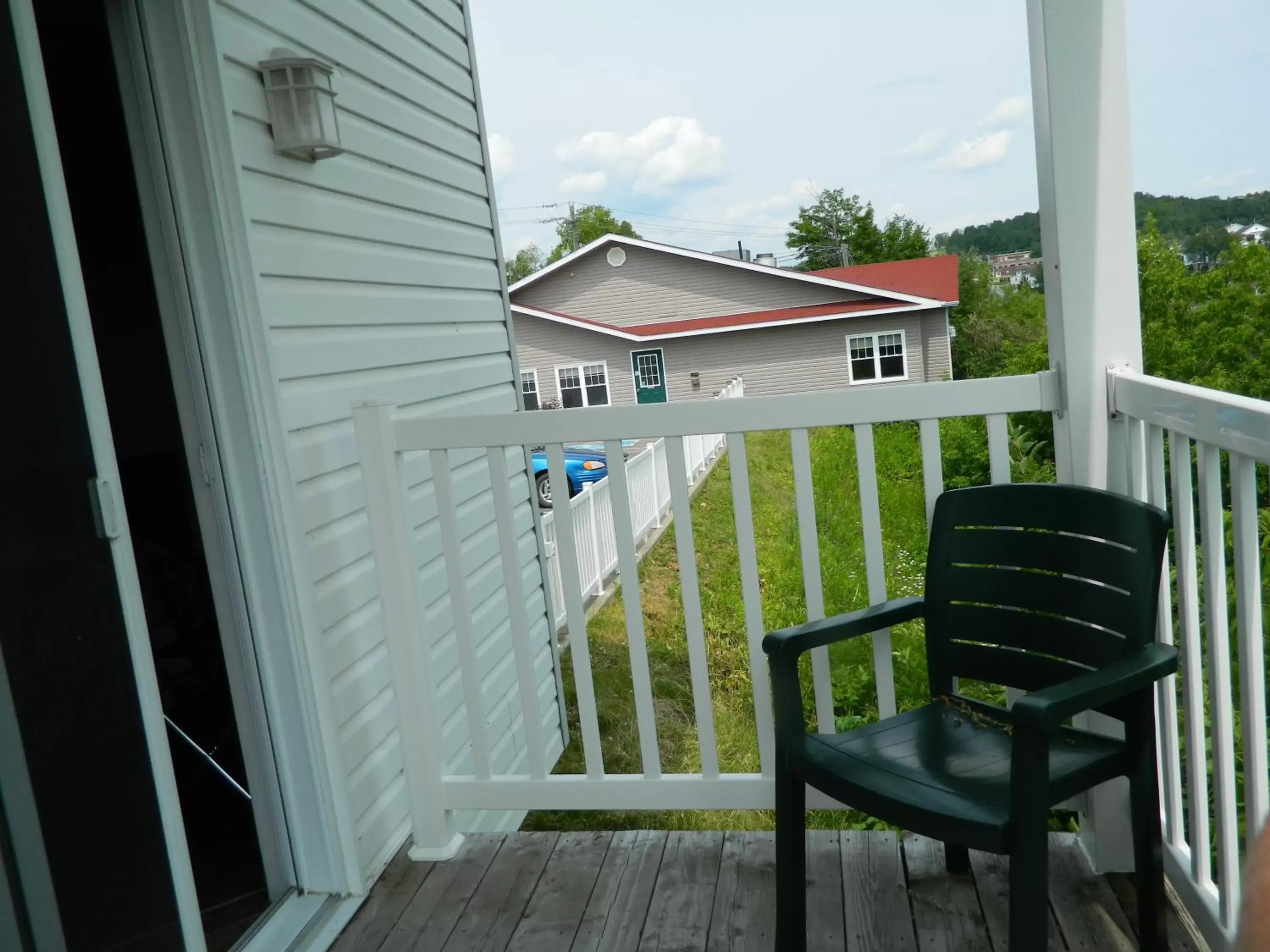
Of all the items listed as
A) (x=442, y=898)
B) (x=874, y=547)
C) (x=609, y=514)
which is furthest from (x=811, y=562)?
(x=609, y=514)

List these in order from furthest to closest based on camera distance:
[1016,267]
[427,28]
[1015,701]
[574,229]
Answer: [574,229], [1016,267], [427,28], [1015,701]

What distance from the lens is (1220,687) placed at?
155cm

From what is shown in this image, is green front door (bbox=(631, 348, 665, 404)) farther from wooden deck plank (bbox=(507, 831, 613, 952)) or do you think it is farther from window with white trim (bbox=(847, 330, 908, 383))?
wooden deck plank (bbox=(507, 831, 613, 952))

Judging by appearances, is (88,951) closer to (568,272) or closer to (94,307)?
(94,307)

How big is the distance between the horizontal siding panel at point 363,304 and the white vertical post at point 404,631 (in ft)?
0.91

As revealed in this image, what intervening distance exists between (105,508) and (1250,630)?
169cm

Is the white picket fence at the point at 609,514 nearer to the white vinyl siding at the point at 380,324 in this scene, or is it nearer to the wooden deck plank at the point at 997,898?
the white vinyl siding at the point at 380,324

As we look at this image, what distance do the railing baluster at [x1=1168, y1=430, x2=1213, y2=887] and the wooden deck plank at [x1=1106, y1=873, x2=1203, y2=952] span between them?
105 mm

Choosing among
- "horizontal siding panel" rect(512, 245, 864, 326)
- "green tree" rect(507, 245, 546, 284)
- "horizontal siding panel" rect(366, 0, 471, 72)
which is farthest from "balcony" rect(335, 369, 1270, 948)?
"green tree" rect(507, 245, 546, 284)

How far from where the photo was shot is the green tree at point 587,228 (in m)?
14.7

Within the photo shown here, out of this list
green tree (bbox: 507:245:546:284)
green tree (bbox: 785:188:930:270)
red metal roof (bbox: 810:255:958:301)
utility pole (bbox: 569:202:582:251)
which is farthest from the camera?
utility pole (bbox: 569:202:582:251)

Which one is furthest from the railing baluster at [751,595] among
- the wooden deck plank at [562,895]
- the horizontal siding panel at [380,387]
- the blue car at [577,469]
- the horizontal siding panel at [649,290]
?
the horizontal siding panel at [649,290]

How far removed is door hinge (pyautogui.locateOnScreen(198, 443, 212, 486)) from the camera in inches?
78.8

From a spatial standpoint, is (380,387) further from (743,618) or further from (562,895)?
(743,618)
